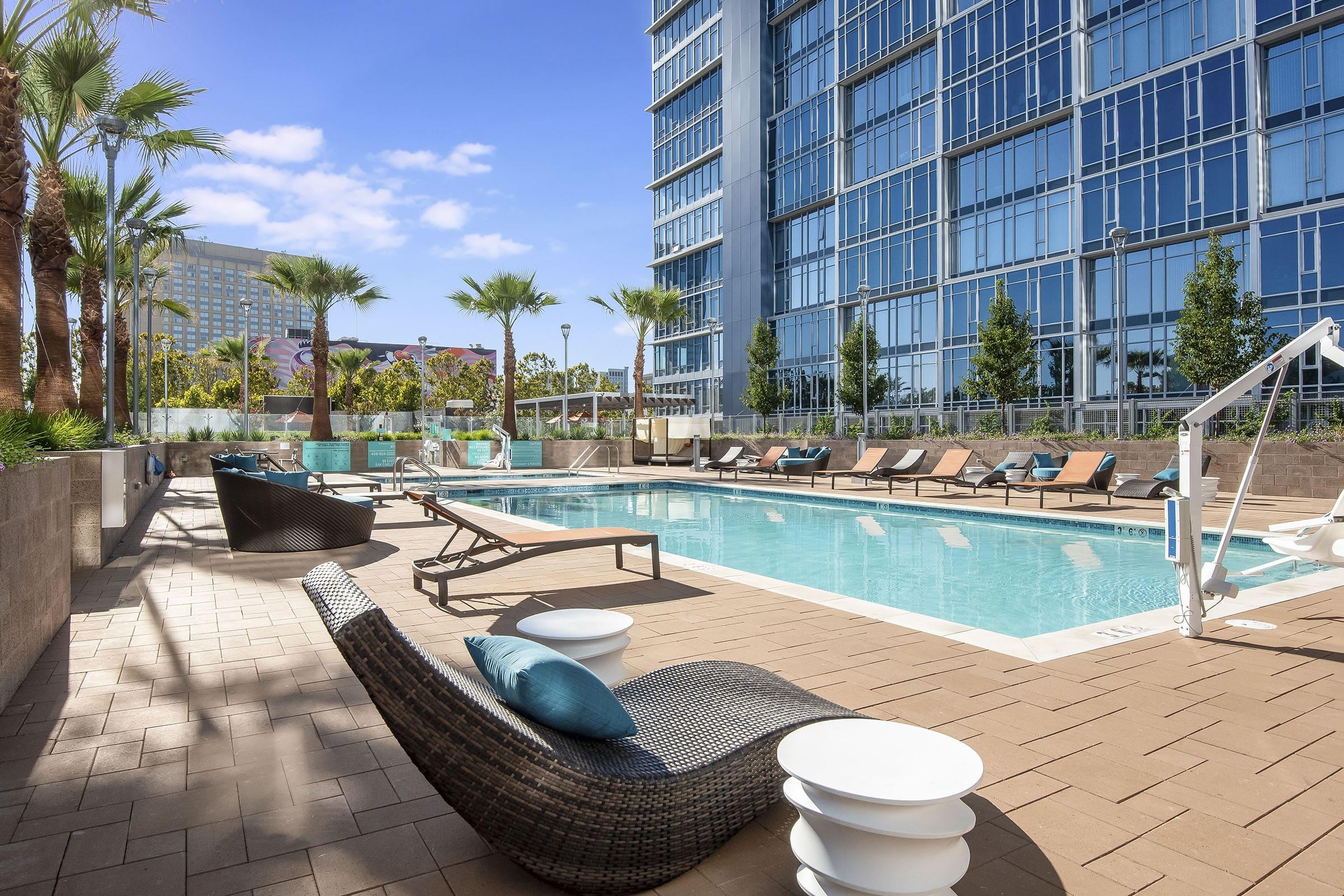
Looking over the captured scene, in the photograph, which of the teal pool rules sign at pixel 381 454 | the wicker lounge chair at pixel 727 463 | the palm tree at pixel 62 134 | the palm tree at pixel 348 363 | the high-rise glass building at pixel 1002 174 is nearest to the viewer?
the palm tree at pixel 62 134

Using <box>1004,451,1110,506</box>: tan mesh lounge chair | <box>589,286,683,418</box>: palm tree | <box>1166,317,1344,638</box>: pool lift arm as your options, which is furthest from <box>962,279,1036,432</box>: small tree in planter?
<box>1166,317,1344,638</box>: pool lift arm

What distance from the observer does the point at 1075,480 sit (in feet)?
41.4

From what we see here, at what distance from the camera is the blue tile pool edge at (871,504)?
31.3 feet

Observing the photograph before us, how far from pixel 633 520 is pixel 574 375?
5080 centimetres

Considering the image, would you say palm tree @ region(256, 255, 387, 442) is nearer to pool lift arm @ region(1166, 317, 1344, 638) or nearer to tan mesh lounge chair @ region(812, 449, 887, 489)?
tan mesh lounge chair @ region(812, 449, 887, 489)

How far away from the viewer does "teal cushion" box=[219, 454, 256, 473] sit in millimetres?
9398

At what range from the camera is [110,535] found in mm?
7508

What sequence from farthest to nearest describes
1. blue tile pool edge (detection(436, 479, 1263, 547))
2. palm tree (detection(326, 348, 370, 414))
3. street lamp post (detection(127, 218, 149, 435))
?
1. palm tree (detection(326, 348, 370, 414))
2. street lamp post (detection(127, 218, 149, 435))
3. blue tile pool edge (detection(436, 479, 1263, 547))

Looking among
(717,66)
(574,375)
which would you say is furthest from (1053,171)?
(574,375)

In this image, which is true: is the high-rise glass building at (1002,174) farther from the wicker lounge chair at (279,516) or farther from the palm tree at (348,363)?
the wicker lounge chair at (279,516)

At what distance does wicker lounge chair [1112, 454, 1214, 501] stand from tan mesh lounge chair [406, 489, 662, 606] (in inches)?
386

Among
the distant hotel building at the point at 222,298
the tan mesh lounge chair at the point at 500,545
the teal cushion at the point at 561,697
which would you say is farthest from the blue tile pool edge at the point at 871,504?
the distant hotel building at the point at 222,298

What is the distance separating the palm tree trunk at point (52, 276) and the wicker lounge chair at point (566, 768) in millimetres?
11225

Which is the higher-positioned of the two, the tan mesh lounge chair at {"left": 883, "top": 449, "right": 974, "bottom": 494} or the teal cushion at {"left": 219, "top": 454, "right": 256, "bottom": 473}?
the teal cushion at {"left": 219, "top": 454, "right": 256, "bottom": 473}
